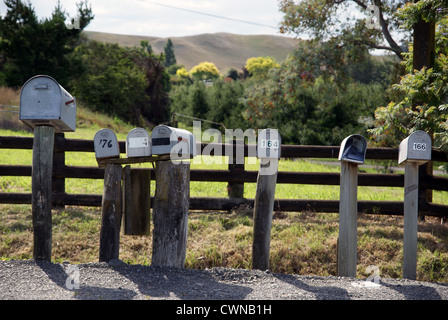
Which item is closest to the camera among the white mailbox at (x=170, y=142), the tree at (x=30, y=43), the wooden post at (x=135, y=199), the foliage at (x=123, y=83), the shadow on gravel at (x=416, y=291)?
the shadow on gravel at (x=416, y=291)

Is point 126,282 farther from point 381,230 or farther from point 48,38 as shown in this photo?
point 48,38

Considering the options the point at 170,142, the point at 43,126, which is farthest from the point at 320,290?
the point at 43,126

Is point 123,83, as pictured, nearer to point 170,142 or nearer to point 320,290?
point 170,142

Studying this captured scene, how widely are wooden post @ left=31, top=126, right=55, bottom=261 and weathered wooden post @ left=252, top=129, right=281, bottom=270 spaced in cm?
199

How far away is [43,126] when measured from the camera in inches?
172

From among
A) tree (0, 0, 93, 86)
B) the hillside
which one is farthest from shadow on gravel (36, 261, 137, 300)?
the hillside

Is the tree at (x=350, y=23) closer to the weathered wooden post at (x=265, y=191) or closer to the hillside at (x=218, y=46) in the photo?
the weathered wooden post at (x=265, y=191)

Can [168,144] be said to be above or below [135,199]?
above

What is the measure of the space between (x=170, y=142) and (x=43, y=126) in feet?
4.09

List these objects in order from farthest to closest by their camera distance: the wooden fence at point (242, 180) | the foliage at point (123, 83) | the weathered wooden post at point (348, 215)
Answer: the foliage at point (123, 83)
the wooden fence at point (242, 180)
the weathered wooden post at point (348, 215)

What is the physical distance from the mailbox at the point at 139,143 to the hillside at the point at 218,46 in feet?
449

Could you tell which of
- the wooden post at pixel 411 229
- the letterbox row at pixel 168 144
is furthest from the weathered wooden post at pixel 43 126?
the wooden post at pixel 411 229

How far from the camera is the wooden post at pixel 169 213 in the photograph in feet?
14.0
